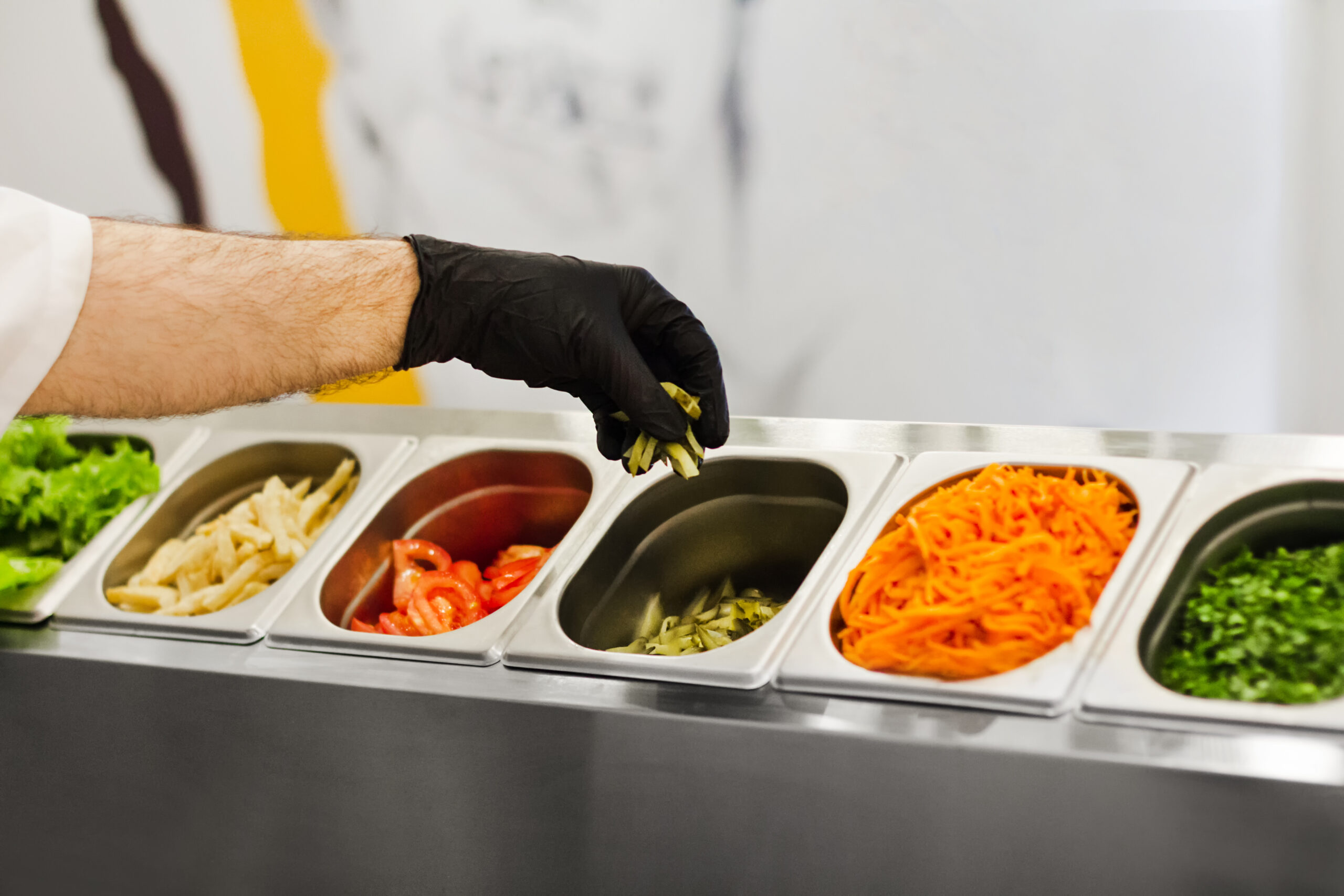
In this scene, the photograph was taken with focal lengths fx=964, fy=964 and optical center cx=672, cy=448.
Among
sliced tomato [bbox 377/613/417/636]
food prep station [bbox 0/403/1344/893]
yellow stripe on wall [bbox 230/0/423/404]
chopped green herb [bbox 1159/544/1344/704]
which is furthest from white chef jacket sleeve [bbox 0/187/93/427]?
yellow stripe on wall [bbox 230/0/423/404]

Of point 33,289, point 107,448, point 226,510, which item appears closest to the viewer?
point 33,289

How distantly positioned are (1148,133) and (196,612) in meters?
2.22

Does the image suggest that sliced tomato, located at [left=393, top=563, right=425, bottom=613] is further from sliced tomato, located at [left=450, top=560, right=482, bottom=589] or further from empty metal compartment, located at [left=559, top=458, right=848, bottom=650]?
empty metal compartment, located at [left=559, top=458, right=848, bottom=650]

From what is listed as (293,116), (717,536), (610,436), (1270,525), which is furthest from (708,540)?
(293,116)

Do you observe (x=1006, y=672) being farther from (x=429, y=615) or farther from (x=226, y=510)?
(x=226, y=510)

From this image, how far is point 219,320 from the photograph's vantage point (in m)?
1.25

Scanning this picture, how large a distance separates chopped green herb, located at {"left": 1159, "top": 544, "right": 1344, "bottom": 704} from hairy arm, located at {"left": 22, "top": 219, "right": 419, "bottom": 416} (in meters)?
1.13

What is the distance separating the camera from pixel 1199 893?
945 mm

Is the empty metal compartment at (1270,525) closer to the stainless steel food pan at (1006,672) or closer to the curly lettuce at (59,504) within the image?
the stainless steel food pan at (1006,672)

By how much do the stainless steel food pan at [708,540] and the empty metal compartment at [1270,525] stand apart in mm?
447

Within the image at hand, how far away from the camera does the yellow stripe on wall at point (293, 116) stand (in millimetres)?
2738

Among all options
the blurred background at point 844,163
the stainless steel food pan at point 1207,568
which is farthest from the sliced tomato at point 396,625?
the blurred background at point 844,163

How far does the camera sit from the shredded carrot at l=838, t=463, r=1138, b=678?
3.80 feet

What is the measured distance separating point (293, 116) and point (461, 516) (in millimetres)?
1652
